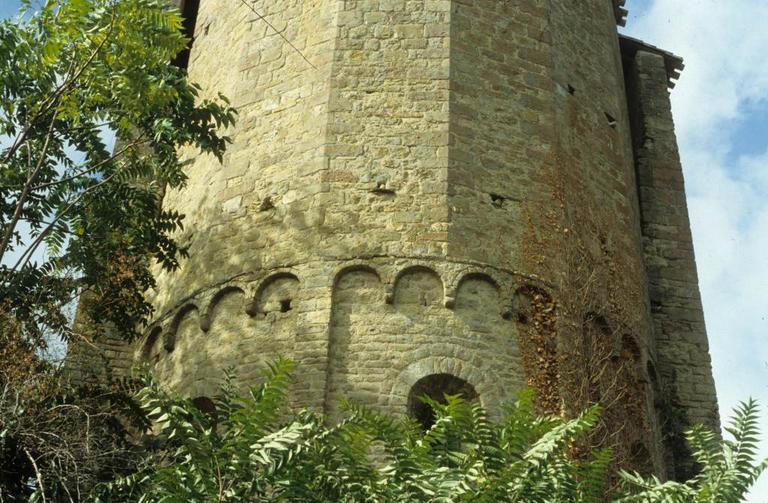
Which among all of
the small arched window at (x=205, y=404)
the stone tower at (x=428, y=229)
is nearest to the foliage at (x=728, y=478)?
the stone tower at (x=428, y=229)

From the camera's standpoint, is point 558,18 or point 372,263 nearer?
point 372,263

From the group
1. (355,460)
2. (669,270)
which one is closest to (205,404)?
(355,460)

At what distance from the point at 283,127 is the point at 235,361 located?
9.73 feet

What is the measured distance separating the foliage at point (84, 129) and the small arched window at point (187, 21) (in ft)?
19.3

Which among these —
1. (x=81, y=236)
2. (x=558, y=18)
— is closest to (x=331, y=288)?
(x=81, y=236)

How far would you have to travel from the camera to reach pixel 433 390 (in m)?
13.7

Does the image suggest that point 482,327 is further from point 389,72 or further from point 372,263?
point 389,72

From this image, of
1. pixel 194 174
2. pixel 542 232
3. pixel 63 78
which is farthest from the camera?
pixel 194 174

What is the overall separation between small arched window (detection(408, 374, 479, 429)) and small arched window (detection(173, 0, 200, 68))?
8148mm

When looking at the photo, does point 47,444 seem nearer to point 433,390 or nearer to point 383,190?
point 433,390

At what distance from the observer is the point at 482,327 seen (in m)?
13.9

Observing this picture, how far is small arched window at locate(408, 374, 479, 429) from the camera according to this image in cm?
1343

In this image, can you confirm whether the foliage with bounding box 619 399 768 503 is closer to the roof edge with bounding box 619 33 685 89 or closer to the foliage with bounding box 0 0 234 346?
the foliage with bounding box 0 0 234 346

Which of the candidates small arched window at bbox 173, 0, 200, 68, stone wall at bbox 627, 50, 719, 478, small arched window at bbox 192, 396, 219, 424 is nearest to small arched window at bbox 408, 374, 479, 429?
small arched window at bbox 192, 396, 219, 424
